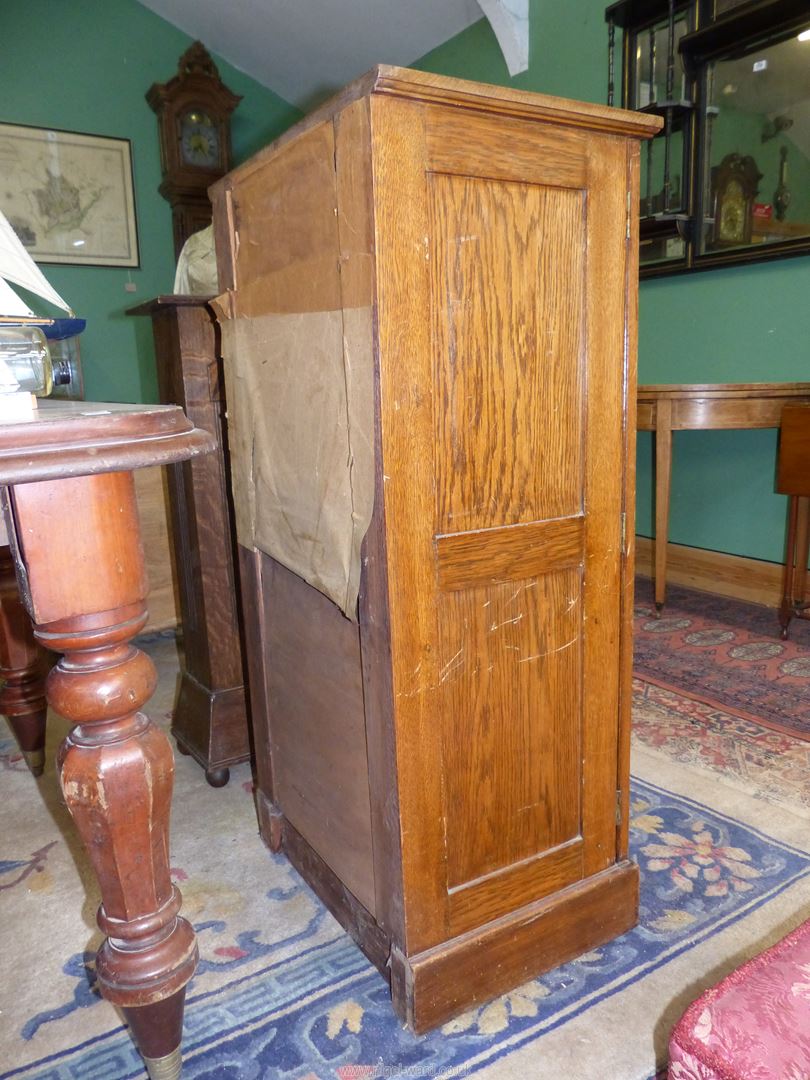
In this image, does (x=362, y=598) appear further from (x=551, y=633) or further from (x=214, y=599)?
(x=214, y=599)

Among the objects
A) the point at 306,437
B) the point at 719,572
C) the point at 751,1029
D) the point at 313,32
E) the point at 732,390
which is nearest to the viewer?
the point at 751,1029

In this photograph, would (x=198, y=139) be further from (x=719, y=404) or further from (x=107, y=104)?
(x=719, y=404)

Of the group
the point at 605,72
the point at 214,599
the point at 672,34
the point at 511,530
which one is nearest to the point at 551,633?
the point at 511,530

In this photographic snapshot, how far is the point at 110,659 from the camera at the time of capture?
2.77ft

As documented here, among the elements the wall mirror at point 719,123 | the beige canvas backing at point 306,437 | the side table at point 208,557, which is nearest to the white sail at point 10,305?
the beige canvas backing at point 306,437

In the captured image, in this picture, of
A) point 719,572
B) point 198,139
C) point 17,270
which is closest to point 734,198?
point 719,572

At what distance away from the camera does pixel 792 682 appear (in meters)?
2.45

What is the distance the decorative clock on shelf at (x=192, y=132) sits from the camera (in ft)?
15.6

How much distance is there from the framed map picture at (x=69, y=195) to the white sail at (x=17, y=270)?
168 inches

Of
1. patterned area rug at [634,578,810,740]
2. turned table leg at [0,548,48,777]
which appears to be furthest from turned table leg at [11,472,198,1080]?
patterned area rug at [634,578,810,740]

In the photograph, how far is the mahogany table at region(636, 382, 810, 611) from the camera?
2771mm

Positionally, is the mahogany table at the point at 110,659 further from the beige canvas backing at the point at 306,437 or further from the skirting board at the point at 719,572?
the skirting board at the point at 719,572

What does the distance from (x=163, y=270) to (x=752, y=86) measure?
3630mm

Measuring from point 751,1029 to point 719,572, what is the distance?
10.0 ft
